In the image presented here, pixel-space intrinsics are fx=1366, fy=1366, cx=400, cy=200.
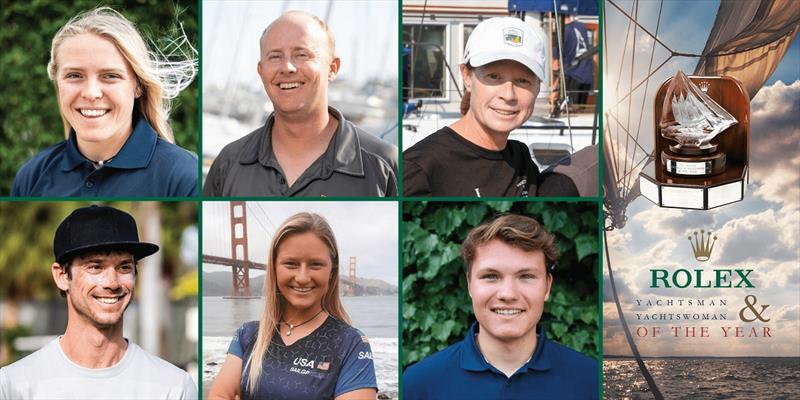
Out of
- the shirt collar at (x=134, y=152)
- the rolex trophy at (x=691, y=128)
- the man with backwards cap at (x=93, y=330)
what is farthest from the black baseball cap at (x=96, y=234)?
the rolex trophy at (x=691, y=128)

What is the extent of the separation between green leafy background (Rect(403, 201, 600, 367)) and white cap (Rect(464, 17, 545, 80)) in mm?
681

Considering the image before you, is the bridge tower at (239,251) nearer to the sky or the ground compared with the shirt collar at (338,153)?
nearer to the ground

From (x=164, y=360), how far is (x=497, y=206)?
1755mm

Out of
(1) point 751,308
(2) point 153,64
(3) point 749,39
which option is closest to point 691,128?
(3) point 749,39

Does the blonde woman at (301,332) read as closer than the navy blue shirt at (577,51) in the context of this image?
Yes

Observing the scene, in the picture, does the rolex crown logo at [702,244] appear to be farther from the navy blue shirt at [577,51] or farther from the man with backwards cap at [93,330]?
the man with backwards cap at [93,330]

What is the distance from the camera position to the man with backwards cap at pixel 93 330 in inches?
253

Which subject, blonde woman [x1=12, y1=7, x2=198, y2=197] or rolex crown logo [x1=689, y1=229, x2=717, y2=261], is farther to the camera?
rolex crown logo [x1=689, y1=229, x2=717, y2=261]

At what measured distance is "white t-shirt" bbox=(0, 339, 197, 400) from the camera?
6.41 m

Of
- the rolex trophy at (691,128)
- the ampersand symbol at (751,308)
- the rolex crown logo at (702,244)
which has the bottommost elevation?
the ampersand symbol at (751,308)

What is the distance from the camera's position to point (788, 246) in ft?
22.1

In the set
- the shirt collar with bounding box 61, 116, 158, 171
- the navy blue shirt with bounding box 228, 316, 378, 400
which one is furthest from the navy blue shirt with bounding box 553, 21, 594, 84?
the shirt collar with bounding box 61, 116, 158, 171

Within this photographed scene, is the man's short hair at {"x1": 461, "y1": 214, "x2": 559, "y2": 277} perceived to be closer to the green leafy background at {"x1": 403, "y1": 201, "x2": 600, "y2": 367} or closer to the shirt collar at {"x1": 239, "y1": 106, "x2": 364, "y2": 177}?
the green leafy background at {"x1": 403, "y1": 201, "x2": 600, "y2": 367}

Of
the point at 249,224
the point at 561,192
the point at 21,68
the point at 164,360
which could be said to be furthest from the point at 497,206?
the point at 21,68
